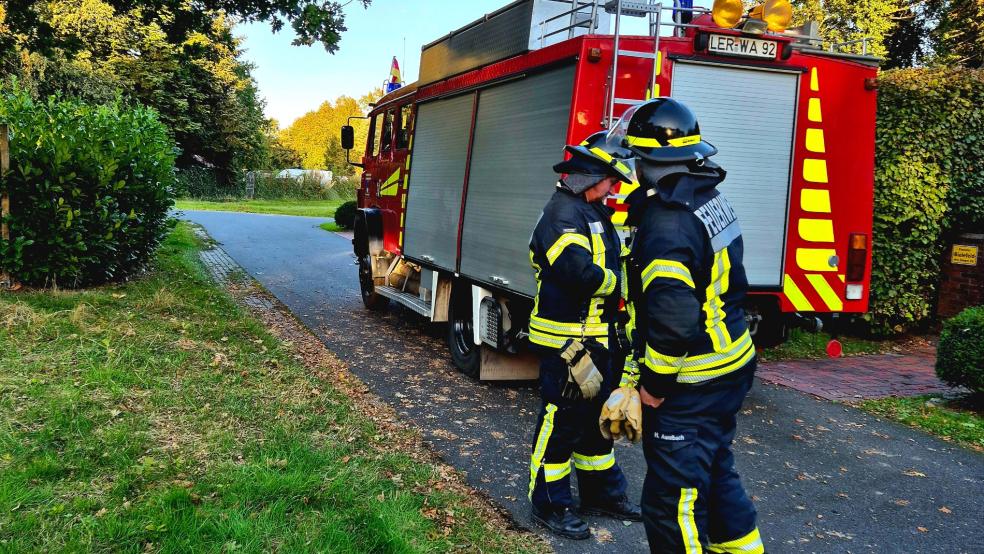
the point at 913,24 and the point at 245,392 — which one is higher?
the point at 913,24

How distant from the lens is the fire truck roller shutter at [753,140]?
5164mm

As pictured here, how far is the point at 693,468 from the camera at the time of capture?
2.68 metres

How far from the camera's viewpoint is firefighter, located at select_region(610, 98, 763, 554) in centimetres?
265

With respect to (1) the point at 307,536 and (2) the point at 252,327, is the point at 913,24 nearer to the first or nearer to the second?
(2) the point at 252,327

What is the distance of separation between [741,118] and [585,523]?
3.15 m

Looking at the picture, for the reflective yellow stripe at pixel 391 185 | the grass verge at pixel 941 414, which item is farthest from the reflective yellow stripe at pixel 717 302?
the reflective yellow stripe at pixel 391 185

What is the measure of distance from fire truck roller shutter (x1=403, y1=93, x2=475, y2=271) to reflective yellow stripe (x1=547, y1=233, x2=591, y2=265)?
126 inches

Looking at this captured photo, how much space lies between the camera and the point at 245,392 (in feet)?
17.5

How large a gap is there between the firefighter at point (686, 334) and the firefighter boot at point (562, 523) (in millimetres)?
873

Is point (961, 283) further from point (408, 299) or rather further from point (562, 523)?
point (562, 523)

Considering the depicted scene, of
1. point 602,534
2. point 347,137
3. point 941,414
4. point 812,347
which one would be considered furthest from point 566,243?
point 347,137

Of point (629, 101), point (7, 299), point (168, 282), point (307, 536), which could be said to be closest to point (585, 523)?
point (307, 536)

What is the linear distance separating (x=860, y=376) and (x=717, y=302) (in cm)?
540

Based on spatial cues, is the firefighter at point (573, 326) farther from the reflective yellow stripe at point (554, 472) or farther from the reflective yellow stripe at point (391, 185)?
the reflective yellow stripe at point (391, 185)
